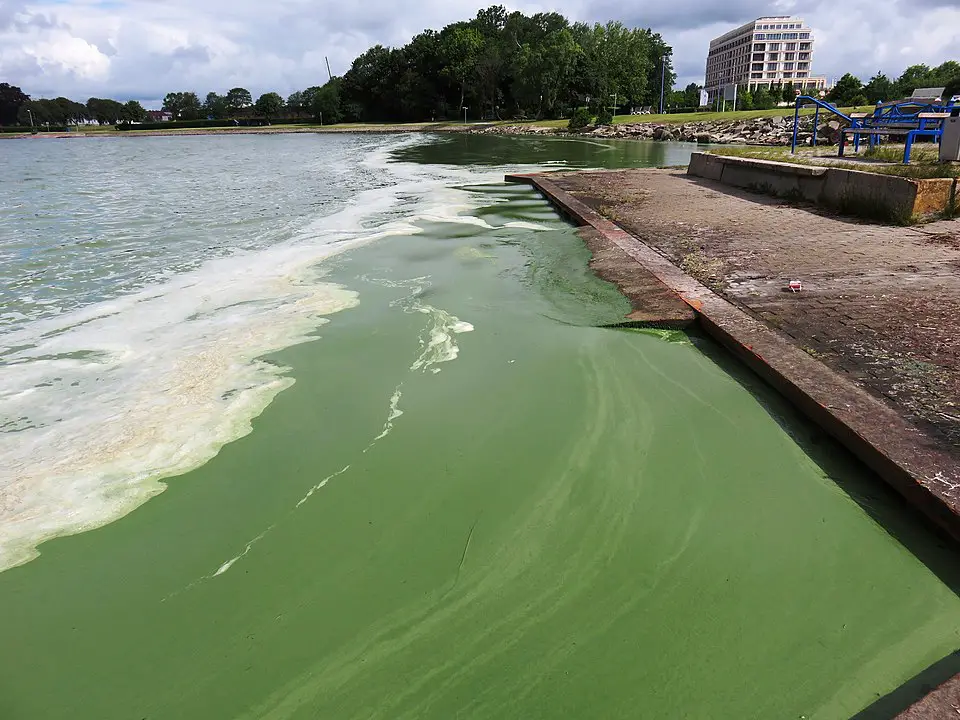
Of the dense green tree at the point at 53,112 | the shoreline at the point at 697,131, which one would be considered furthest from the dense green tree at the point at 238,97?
the shoreline at the point at 697,131

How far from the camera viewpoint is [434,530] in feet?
8.81

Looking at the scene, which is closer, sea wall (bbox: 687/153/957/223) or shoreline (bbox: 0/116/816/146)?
sea wall (bbox: 687/153/957/223)

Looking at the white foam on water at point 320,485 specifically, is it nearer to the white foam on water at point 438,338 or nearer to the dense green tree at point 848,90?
the white foam on water at point 438,338

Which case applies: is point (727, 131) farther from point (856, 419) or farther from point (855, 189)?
point (856, 419)

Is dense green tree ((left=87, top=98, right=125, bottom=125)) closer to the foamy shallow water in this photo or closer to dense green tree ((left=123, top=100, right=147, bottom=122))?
dense green tree ((left=123, top=100, right=147, bottom=122))

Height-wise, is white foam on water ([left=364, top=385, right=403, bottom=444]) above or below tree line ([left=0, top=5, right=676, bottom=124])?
below

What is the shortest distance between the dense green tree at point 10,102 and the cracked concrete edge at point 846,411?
171600 mm

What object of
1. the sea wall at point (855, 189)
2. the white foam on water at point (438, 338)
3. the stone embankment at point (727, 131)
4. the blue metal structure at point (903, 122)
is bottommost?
the white foam on water at point (438, 338)

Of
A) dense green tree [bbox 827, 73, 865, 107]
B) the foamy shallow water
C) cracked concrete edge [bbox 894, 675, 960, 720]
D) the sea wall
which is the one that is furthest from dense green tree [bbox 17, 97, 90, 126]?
cracked concrete edge [bbox 894, 675, 960, 720]

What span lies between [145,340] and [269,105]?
12491cm

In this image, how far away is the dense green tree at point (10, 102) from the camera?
A: 131 metres

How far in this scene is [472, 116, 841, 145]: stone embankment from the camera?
98.1 ft

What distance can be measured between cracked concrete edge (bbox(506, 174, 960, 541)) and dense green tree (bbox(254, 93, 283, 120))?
12525cm

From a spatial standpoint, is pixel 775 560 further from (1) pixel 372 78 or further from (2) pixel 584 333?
(1) pixel 372 78
